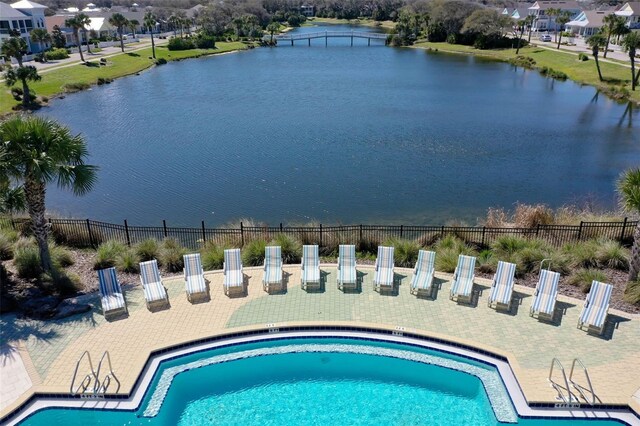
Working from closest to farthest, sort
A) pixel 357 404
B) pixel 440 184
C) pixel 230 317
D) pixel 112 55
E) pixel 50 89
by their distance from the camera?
pixel 357 404
pixel 230 317
pixel 440 184
pixel 50 89
pixel 112 55

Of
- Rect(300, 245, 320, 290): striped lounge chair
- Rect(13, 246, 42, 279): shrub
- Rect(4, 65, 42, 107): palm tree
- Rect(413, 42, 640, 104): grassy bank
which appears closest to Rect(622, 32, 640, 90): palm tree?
Rect(413, 42, 640, 104): grassy bank

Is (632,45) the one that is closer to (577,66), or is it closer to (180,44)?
(577,66)

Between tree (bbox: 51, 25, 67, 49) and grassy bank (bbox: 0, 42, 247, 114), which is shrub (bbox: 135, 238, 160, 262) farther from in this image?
tree (bbox: 51, 25, 67, 49)

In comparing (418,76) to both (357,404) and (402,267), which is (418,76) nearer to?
(402,267)

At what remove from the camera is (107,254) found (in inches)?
655

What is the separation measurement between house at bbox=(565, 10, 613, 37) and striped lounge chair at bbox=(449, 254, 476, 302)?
93835mm

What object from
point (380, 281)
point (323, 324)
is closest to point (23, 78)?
point (380, 281)

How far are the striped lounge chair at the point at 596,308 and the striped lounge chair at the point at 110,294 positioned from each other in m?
12.0

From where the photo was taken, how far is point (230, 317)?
1350 centimetres

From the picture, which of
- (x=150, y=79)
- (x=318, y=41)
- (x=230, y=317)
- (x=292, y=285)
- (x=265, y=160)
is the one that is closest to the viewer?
(x=230, y=317)

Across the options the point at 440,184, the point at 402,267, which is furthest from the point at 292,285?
the point at 440,184

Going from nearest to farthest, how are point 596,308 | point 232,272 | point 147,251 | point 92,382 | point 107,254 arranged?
point 92,382, point 596,308, point 232,272, point 107,254, point 147,251

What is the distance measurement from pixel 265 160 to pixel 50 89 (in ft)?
113

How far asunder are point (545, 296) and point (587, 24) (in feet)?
319
